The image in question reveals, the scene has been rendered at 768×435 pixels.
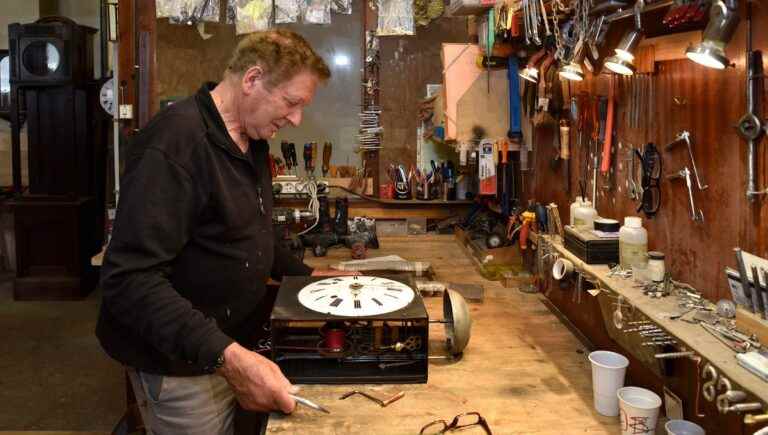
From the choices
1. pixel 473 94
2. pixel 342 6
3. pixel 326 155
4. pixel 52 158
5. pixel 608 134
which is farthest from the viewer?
pixel 52 158

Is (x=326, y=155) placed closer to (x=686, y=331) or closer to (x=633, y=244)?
(x=633, y=244)

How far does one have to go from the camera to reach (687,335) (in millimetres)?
1298

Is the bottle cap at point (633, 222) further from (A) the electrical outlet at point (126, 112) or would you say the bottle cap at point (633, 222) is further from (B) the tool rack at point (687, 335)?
(A) the electrical outlet at point (126, 112)

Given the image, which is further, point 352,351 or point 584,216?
point 584,216

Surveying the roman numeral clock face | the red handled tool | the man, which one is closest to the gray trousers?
the man

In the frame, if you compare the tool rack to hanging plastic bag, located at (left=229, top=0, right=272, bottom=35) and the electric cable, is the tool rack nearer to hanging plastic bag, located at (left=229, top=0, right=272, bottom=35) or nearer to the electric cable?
the electric cable

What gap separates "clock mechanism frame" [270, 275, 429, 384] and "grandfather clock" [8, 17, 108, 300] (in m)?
4.34

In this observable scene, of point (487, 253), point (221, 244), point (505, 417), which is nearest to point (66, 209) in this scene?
point (487, 253)

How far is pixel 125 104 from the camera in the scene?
144 inches

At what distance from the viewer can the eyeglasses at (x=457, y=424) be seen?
144 cm

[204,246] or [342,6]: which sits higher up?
[342,6]

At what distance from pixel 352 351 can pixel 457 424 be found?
36 centimetres

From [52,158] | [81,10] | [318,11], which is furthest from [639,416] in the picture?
[81,10]

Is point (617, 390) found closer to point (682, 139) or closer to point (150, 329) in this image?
point (682, 139)
